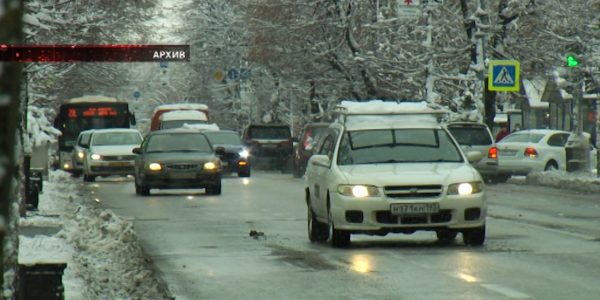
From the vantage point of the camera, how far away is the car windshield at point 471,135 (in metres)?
37.0

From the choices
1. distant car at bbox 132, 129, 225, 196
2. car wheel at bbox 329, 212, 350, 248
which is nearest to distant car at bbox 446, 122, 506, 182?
distant car at bbox 132, 129, 225, 196

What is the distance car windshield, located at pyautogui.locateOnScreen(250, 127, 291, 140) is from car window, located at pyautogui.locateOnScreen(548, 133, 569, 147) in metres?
16.5

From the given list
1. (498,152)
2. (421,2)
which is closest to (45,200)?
(498,152)

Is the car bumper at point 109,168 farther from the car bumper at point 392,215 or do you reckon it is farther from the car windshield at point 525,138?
the car bumper at point 392,215

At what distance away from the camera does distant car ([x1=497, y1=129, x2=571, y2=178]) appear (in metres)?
39.1

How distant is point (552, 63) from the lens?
5078 centimetres

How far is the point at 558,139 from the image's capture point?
40.5 m

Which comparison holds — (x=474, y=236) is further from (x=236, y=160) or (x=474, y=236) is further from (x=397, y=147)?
(x=236, y=160)

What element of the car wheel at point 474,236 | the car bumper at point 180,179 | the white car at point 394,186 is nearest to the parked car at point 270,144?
the car bumper at point 180,179

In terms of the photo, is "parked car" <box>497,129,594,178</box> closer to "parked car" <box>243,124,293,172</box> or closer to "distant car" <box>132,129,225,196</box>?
"distant car" <box>132,129,225,196</box>

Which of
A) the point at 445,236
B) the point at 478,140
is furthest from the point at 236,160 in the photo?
the point at 445,236

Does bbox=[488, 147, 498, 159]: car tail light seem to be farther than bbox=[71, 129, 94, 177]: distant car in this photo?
No

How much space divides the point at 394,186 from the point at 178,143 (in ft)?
61.3

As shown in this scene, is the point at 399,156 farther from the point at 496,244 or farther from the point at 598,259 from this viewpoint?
the point at 598,259
